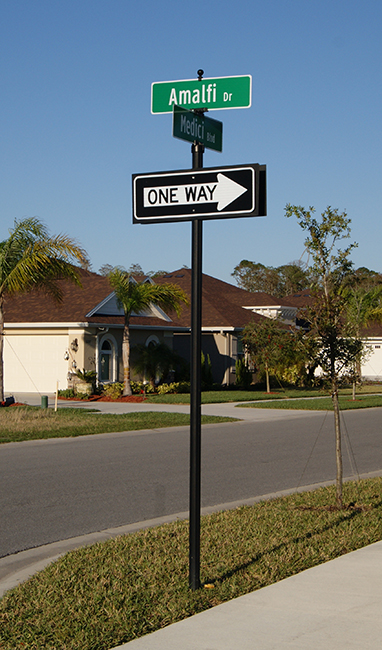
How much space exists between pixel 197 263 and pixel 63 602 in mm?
2666

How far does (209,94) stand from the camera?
18.6ft

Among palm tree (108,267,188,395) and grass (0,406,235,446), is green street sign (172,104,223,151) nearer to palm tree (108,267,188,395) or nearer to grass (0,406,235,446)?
grass (0,406,235,446)

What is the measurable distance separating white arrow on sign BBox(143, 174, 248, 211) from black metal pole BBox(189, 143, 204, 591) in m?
0.19

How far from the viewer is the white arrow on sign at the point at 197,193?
17.3 ft

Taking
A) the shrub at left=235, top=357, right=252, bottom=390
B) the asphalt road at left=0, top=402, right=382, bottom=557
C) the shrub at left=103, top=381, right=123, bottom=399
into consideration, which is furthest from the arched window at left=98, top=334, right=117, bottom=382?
the asphalt road at left=0, top=402, right=382, bottom=557

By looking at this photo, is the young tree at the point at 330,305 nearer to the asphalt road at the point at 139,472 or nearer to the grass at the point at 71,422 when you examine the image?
the asphalt road at the point at 139,472

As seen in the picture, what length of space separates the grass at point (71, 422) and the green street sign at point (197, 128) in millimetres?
10817

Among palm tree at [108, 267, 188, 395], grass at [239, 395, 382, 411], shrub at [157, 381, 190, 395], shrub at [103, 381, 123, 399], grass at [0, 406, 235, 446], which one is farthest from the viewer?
shrub at [157, 381, 190, 395]

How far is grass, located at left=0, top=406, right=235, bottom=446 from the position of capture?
1617cm

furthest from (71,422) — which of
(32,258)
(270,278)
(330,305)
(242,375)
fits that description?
(270,278)

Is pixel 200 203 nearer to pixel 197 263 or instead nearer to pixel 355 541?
pixel 197 263

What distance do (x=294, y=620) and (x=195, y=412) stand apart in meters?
1.57

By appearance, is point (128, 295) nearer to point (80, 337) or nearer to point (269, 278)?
point (80, 337)

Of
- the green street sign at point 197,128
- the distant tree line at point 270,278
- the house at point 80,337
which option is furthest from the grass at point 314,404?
the distant tree line at point 270,278
